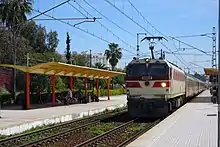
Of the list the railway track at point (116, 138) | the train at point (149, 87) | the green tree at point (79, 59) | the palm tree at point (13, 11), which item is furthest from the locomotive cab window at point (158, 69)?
the green tree at point (79, 59)

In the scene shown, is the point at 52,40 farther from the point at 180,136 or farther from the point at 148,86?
the point at 180,136

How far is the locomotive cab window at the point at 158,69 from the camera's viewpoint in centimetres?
2272

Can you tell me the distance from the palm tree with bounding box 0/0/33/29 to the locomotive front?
80.8 feet

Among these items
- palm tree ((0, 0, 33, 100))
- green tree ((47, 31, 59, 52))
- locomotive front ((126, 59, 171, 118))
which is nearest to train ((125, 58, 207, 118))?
locomotive front ((126, 59, 171, 118))

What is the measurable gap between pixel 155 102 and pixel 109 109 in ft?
37.9

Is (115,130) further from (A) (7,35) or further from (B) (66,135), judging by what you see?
(A) (7,35)

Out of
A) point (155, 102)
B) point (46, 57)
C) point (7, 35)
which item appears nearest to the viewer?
point (155, 102)

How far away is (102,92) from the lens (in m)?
63.1

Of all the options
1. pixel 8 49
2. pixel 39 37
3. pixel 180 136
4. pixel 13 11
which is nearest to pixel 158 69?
pixel 180 136

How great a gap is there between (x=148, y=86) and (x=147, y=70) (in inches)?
35.4

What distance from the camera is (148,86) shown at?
2255 centimetres

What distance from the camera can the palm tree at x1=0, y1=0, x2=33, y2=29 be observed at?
44719mm

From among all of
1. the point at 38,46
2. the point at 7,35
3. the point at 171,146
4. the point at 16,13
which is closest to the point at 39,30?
the point at 38,46

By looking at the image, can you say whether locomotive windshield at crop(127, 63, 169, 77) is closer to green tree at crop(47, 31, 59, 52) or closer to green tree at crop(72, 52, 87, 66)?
green tree at crop(47, 31, 59, 52)
